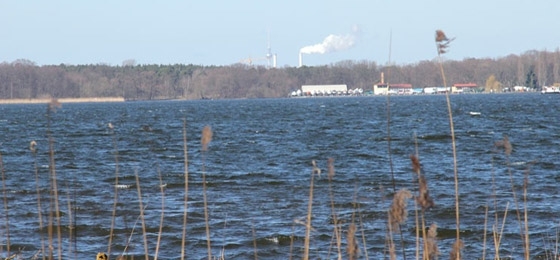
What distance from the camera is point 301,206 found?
660 inches

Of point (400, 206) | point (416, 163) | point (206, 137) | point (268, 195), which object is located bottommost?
point (268, 195)

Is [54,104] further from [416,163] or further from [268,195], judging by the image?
[268,195]

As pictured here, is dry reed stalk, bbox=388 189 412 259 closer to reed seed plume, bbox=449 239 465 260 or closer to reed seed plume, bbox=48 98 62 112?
reed seed plume, bbox=449 239 465 260

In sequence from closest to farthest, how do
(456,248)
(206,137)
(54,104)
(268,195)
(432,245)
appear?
1. (206,137)
2. (54,104)
3. (432,245)
4. (456,248)
5. (268,195)

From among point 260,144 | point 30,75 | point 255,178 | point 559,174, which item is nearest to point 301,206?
point 255,178

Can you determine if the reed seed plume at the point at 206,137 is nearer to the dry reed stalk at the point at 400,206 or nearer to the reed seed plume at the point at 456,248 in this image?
the dry reed stalk at the point at 400,206

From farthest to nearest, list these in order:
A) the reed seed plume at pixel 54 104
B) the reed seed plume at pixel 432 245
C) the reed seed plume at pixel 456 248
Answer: the reed seed plume at pixel 456 248
the reed seed plume at pixel 432 245
the reed seed plume at pixel 54 104

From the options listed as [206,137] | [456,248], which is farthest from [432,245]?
[206,137]

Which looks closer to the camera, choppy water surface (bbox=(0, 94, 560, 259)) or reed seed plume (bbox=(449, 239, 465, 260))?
reed seed plume (bbox=(449, 239, 465, 260))

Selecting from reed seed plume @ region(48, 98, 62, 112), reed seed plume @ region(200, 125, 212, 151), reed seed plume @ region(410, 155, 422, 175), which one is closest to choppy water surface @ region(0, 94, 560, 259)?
reed seed plume @ region(410, 155, 422, 175)

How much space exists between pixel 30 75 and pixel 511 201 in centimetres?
16408

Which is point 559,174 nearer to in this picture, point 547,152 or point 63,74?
point 547,152

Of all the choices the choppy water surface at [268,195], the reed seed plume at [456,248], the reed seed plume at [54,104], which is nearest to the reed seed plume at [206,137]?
Answer: the reed seed plume at [54,104]

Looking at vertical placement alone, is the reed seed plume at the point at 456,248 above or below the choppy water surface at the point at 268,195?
above
